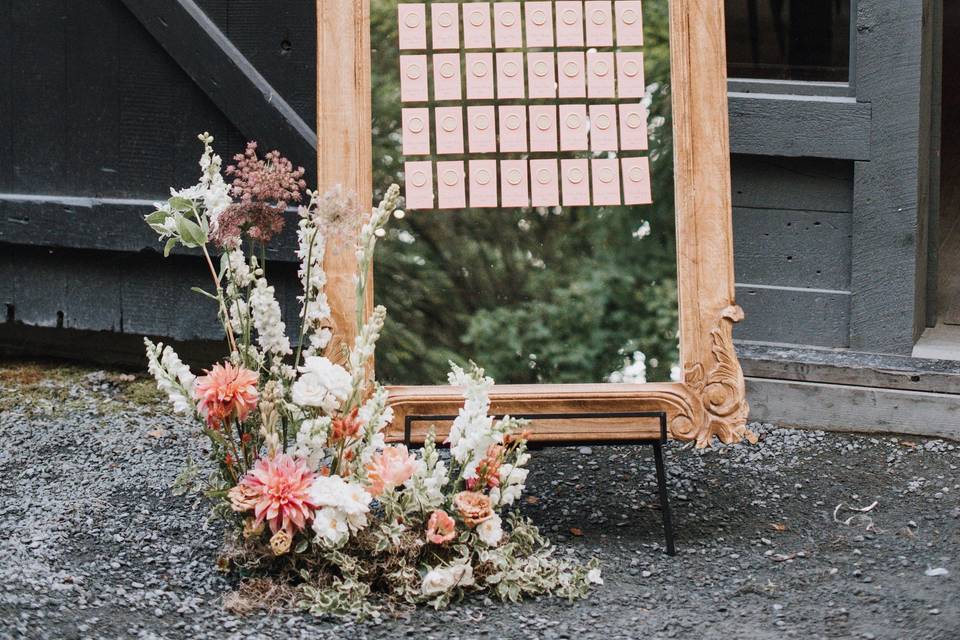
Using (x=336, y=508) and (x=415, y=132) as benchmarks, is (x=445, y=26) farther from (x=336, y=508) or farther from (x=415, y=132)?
(x=336, y=508)

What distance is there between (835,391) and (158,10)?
2.70 m

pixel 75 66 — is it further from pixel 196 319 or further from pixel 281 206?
pixel 281 206

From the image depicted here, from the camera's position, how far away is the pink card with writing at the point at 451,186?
2902mm

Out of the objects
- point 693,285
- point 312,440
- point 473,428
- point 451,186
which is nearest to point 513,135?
point 451,186

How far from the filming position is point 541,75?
9.53 feet

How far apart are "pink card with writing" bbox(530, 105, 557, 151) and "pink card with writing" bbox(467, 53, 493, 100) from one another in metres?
0.12

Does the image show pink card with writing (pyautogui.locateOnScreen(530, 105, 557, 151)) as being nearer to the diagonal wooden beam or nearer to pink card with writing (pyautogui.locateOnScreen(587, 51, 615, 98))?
pink card with writing (pyautogui.locateOnScreen(587, 51, 615, 98))

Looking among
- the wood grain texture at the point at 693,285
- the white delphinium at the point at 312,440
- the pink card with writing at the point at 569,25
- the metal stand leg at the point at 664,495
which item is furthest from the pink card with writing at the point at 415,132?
the metal stand leg at the point at 664,495

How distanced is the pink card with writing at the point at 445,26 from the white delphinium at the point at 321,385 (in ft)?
2.74

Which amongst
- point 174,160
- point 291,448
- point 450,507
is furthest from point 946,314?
point 174,160

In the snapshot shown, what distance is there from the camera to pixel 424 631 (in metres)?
2.56

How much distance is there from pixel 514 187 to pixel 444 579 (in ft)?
3.10

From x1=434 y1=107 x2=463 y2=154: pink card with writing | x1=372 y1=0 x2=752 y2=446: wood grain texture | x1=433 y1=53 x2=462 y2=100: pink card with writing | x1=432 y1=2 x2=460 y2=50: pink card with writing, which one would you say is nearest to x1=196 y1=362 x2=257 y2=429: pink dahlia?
x1=372 y1=0 x2=752 y2=446: wood grain texture

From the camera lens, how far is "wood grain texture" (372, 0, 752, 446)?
9.45 ft
